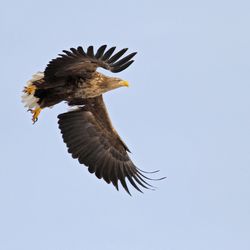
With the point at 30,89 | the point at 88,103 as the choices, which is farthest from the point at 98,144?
the point at 30,89

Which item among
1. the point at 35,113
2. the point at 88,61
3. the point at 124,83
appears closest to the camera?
the point at 88,61

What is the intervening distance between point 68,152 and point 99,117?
Result: 931 mm

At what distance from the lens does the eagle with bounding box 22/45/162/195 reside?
13.2 metres

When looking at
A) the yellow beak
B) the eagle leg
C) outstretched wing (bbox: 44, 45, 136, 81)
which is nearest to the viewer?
outstretched wing (bbox: 44, 45, 136, 81)

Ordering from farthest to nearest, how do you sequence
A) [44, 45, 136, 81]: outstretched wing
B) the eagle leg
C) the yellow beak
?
the eagle leg → the yellow beak → [44, 45, 136, 81]: outstretched wing

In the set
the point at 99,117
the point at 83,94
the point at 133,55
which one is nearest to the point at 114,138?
the point at 99,117

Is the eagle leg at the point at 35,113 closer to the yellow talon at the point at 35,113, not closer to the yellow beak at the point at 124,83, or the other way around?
the yellow talon at the point at 35,113

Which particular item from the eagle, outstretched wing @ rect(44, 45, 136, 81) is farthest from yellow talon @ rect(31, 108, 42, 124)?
outstretched wing @ rect(44, 45, 136, 81)

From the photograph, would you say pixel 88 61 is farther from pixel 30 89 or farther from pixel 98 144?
pixel 98 144

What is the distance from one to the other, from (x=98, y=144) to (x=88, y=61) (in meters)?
2.52

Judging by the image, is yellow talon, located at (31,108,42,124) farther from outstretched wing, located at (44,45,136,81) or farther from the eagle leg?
outstretched wing, located at (44,45,136,81)

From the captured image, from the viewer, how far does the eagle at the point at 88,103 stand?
1317 centimetres

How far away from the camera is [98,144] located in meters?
15.5

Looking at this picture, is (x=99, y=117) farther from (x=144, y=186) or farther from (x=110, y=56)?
(x=110, y=56)
